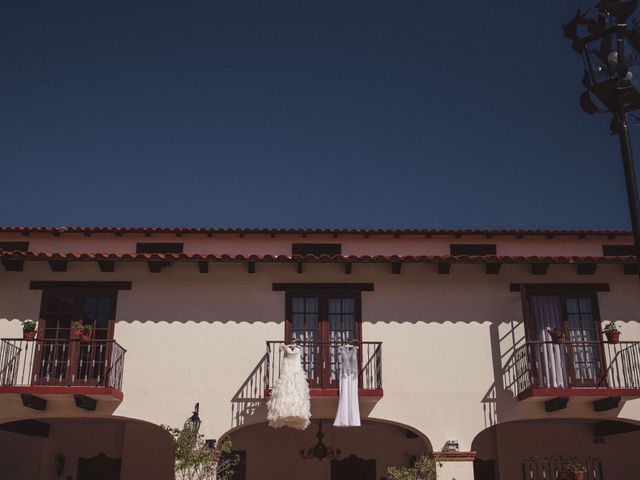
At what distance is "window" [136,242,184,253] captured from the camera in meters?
18.2

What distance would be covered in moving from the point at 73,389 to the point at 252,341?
371 cm

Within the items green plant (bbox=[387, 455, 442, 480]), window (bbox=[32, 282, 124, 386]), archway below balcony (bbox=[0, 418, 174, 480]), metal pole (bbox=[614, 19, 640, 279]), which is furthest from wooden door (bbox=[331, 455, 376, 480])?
metal pole (bbox=[614, 19, 640, 279])

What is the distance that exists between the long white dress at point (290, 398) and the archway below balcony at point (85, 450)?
445 centimetres

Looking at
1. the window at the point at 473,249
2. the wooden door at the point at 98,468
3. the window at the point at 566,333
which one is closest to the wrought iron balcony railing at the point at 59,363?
the wooden door at the point at 98,468

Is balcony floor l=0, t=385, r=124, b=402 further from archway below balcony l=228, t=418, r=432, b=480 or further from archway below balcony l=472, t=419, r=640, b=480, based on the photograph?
archway below balcony l=472, t=419, r=640, b=480

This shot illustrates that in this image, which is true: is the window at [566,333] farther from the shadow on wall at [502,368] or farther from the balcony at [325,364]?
the balcony at [325,364]

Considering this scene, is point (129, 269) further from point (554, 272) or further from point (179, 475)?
point (554, 272)

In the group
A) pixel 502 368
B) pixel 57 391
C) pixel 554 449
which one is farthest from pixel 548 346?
pixel 57 391

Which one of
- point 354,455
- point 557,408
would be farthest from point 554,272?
point 354,455

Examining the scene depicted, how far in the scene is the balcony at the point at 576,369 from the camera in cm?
1423

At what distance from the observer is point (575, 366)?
15.1 m

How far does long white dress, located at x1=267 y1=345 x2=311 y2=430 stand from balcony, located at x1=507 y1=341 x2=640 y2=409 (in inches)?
179

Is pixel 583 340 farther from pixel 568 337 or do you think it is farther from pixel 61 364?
pixel 61 364

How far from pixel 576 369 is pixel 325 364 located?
532 centimetres
